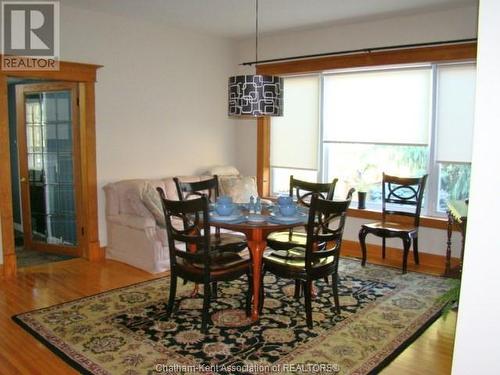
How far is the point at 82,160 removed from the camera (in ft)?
16.6

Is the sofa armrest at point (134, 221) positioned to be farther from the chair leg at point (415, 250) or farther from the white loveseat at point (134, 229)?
the chair leg at point (415, 250)

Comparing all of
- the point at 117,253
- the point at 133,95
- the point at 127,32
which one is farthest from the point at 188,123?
the point at 117,253

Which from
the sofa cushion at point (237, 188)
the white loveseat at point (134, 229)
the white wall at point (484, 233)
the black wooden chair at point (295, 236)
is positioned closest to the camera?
the white wall at point (484, 233)

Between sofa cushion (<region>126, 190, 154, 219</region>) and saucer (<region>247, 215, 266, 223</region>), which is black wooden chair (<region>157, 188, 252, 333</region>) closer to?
saucer (<region>247, 215, 266, 223</region>)

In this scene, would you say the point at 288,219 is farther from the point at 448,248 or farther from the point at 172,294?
the point at 448,248

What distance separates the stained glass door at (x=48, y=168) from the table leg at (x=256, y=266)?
267 cm

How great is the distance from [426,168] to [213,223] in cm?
285

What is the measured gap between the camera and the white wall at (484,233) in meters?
0.85

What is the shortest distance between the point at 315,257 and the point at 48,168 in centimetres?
370

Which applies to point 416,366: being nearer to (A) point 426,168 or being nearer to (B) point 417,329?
(B) point 417,329

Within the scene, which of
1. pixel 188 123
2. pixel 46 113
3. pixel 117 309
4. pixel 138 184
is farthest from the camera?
pixel 188 123

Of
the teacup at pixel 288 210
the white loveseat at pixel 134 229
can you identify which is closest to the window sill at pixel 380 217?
the teacup at pixel 288 210

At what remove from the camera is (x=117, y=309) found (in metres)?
3.68

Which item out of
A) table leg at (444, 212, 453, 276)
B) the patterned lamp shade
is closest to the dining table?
the patterned lamp shade
